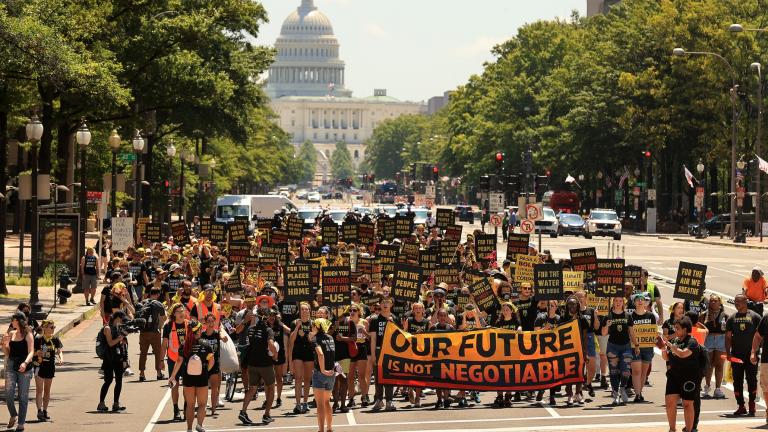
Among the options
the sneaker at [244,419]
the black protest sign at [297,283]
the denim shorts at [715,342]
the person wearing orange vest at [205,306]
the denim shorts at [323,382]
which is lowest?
the sneaker at [244,419]

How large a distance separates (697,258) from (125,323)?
4143cm

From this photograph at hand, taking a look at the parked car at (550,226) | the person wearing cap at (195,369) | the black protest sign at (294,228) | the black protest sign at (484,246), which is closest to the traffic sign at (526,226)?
the black protest sign at (294,228)

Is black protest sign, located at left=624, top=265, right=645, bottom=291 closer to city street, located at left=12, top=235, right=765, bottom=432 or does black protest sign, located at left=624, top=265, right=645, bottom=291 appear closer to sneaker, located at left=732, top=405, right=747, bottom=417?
city street, located at left=12, top=235, right=765, bottom=432

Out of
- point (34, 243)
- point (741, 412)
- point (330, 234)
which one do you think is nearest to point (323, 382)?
point (741, 412)

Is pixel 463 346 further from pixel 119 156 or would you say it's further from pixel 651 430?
pixel 119 156

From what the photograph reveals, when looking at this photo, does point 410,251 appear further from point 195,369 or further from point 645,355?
point 195,369

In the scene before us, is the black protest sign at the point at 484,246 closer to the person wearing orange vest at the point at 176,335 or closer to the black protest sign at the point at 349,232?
the black protest sign at the point at 349,232

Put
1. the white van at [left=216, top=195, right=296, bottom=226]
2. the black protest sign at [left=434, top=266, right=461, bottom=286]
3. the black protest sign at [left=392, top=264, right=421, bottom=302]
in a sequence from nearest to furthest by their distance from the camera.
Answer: the black protest sign at [left=392, top=264, right=421, bottom=302]
the black protest sign at [left=434, top=266, right=461, bottom=286]
the white van at [left=216, top=195, right=296, bottom=226]

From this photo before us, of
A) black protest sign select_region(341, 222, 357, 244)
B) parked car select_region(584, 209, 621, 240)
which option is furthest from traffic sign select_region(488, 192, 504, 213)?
parked car select_region(584, 209, 621, 240)

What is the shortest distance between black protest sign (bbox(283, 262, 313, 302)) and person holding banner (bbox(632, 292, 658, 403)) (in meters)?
4.90

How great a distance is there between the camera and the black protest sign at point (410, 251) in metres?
37.3

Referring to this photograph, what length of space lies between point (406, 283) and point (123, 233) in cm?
2029

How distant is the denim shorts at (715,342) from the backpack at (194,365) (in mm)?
7240

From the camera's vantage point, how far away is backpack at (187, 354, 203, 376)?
19969 mm
